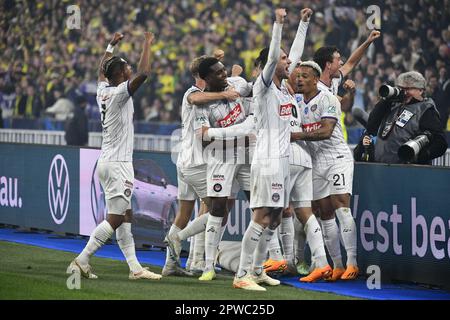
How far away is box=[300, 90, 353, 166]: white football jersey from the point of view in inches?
361

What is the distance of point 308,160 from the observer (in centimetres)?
938

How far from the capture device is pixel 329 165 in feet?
31.1

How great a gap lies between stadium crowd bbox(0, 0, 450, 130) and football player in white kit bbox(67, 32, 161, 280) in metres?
6.87

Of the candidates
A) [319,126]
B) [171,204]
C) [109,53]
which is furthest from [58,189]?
[319,126]

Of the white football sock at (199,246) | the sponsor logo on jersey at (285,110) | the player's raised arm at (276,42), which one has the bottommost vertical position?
the white football sock at (199,246)

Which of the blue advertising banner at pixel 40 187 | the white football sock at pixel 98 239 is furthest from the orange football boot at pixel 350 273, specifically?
the blue advertising banner at pixel 40 187

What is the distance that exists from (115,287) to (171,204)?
3.13 m

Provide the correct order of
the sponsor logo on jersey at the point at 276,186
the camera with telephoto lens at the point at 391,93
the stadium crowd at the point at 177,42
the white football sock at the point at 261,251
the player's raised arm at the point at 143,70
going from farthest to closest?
the stadium crowd at the point at 177,42 → the camera with telephoto lens at the point at 391,93 → the player's raised arm at the point at 143,70 → the white football sock at the point at 261,251 → the sponsor logo on jersey at the point at 276,186

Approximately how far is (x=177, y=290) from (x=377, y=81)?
29.0 ft

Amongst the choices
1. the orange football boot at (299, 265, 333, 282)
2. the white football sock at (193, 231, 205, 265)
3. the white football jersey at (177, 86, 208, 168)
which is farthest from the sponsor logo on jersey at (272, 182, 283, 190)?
the white football sock at (193, 231, 205, 265)

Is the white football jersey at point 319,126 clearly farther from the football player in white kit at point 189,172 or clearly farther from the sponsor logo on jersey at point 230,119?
the football player in white kit at point 189,172

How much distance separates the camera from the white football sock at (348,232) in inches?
369

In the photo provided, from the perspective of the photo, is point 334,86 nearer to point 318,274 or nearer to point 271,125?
point 271,125
